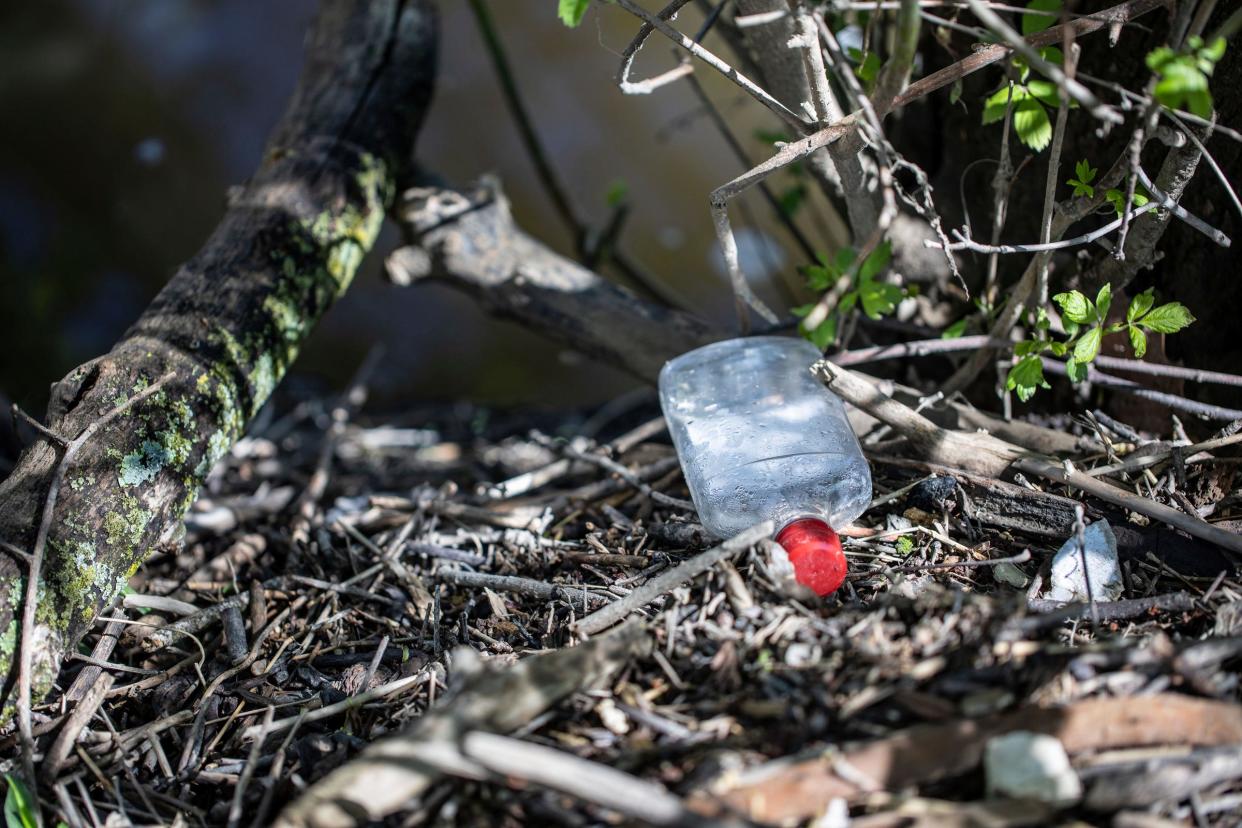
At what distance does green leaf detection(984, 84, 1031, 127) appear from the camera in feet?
6.17

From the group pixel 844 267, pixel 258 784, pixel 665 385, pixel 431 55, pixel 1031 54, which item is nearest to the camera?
pixel 1031 54

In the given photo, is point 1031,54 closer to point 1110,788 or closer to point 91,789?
point 1110,788

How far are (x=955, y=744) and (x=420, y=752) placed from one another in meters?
0.79

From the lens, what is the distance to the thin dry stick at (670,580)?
5.66ft

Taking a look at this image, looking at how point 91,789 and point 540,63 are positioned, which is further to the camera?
point 540,63

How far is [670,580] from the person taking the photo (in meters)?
1.76

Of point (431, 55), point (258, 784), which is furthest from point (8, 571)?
point (431, 55)

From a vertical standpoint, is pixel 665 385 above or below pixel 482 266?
below

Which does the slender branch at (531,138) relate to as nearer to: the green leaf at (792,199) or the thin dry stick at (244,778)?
the green leaf at (792,199)

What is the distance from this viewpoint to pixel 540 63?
4062 mm

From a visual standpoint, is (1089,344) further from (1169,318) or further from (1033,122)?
(1033,122)

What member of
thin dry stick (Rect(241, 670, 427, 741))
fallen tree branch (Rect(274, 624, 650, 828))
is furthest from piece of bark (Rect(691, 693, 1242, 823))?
thin dry stick (Rect(241, 670, 427, 741))

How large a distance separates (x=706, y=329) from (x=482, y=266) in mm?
756

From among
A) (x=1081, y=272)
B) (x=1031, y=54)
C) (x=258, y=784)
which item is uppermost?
(x=1031, y=54)
